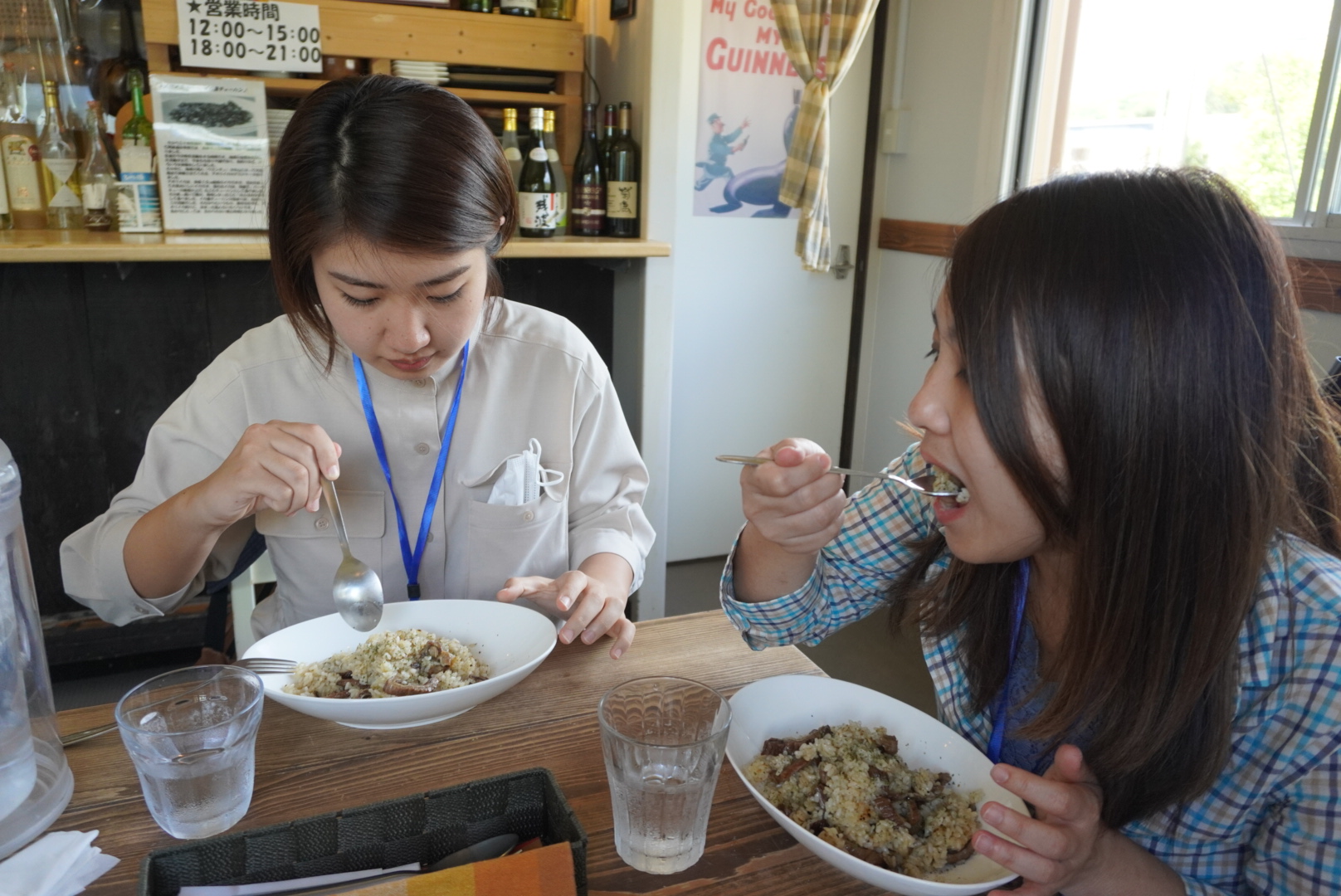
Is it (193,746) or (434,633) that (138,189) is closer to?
(434,633)

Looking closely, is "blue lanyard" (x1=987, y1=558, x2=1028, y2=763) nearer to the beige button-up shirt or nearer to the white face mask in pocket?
the beige button-up shirt

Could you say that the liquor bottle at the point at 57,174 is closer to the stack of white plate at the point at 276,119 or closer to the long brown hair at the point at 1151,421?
the stack of white plate at the point at 276,119

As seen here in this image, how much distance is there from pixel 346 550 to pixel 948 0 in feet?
10.2

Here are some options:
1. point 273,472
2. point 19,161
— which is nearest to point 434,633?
point 273,472

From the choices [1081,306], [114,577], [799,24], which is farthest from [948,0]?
[114,577]

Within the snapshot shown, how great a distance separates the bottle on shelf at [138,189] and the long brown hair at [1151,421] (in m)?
2.11

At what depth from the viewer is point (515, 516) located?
1.43m

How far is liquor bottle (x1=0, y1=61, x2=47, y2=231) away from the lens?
2.32 meters

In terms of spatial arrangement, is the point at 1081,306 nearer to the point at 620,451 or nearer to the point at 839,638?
the point at 620,451

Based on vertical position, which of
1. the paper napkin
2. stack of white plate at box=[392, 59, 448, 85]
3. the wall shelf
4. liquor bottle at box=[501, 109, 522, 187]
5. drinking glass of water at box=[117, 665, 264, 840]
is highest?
stack of white plate at box=[392, 59, 448, 85]

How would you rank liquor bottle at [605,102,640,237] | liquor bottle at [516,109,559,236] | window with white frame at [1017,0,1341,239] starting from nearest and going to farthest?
window with white frame at [1017,0,1341,239], liquor bottle at [516,109,559,236], liquor bottle at [605,102,640,237]

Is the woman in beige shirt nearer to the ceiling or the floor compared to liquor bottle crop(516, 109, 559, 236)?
nearer to the floor

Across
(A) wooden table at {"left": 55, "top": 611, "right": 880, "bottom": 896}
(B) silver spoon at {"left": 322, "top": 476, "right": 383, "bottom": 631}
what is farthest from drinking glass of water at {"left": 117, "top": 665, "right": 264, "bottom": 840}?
(B) silver spoon at {"left": 322, "top": 476, "right": 383, "bottom": 631}

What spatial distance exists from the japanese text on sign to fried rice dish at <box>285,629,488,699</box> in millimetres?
1819
